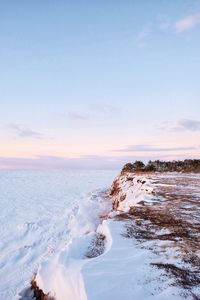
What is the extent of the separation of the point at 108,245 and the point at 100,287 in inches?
56.5

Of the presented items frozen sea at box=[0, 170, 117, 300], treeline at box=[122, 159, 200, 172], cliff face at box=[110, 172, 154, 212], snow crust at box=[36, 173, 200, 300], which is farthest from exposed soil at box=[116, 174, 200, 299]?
treeline at box=[122, 159, 200, 172]

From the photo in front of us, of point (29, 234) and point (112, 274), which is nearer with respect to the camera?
point (112, 274)

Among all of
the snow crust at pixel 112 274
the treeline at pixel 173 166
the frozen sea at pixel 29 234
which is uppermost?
the treeline at pixel 173 166

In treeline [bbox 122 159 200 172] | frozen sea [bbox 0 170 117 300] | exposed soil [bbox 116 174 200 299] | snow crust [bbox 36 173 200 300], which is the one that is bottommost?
frozen sea [bbox 0 170 117 300]

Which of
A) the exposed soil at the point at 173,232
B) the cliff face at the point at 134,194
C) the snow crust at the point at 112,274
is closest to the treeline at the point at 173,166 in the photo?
the cliff face at the point at 134,194

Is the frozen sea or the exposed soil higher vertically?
the exposed soil

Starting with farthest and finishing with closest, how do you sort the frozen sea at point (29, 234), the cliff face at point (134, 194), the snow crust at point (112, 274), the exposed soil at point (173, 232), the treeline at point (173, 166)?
1. the treeline at point (173, 166)
2. the cliff face at point (134, 194)
3. the frozen sea at point (29, 234)
4. the exposed soil at point (173, 232)
5. the snow crust at point (112, 274)

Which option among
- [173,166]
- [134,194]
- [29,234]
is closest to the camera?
[134,194]

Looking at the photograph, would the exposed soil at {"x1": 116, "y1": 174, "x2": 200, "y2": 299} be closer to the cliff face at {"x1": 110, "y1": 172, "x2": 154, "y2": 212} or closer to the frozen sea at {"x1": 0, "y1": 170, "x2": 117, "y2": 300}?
the cliff face at {"x1": 110, "y1": 172, "x2": 154, "y2": 212}

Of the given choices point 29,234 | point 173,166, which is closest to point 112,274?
point 29,234

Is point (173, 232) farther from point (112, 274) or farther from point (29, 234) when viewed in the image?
point (29, 234)

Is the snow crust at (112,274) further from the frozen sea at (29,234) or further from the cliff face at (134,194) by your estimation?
the cliff face at (134,194)

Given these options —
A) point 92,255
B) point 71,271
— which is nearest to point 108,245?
point 92,255

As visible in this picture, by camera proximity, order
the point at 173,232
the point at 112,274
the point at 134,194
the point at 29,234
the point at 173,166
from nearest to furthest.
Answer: the point at 112,274 < the point at 173,232 < the point at 134,194 < the point at 29,234 < the point at 173,166
